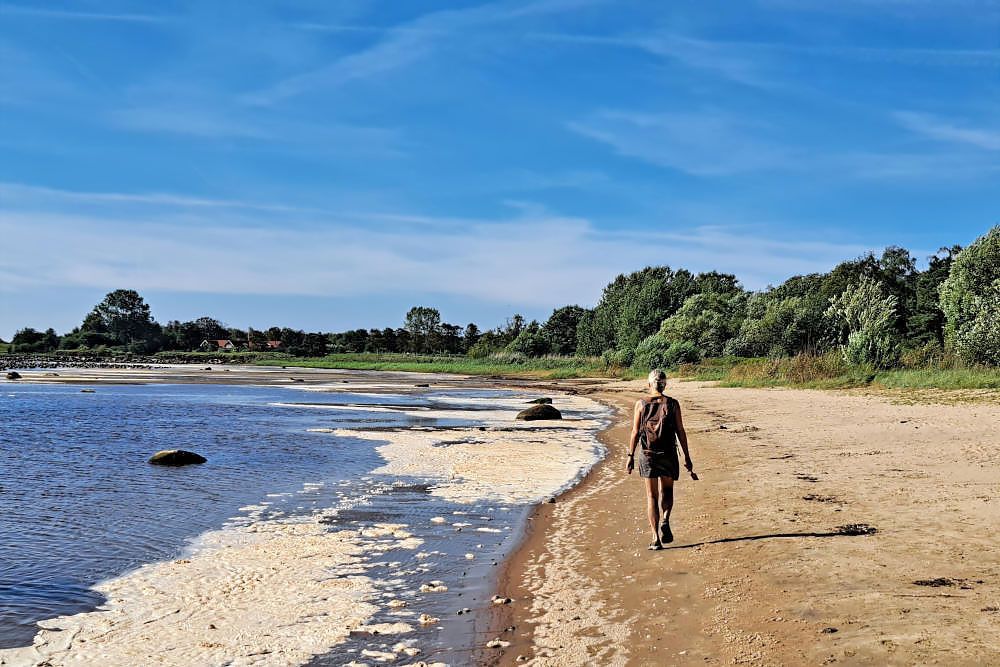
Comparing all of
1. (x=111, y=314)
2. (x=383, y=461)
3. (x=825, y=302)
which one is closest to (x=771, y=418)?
A: (x=383, y=461)

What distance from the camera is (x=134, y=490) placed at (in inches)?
552

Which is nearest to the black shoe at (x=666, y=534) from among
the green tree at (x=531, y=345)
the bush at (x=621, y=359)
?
the bush at (x=621, y=359)

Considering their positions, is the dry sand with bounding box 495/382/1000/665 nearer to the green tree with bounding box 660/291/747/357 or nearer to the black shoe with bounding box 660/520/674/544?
the black shoe with bounding box 660/520/674/544

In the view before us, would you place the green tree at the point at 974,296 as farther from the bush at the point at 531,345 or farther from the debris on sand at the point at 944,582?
the bush at the point at 531,345

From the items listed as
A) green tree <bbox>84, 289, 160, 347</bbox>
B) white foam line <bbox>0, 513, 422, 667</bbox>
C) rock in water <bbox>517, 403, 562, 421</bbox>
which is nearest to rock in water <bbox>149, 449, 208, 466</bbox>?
white foam line <bbox>0, 513, 422, 667</bbox>

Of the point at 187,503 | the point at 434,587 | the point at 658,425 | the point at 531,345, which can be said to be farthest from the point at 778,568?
the point at 531,345

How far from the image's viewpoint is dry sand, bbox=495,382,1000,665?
573 centimetres

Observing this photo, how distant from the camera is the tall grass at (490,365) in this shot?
78625 millimetres

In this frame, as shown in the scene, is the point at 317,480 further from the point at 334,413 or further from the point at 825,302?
the point at 825,302

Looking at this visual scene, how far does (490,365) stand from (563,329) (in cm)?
2027

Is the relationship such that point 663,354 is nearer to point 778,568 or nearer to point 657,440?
point 657,440

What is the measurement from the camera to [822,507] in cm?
1024

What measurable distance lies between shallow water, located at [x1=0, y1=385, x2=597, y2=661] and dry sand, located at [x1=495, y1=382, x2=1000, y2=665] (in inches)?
35.3

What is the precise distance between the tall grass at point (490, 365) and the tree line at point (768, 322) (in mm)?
3615
